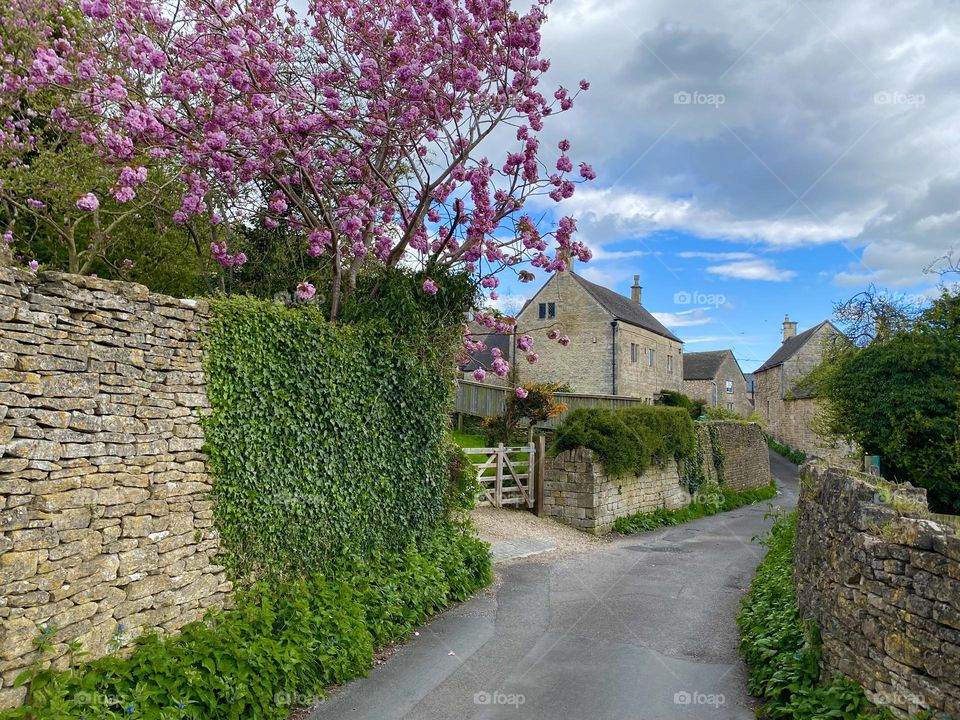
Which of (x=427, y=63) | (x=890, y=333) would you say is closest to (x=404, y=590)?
(x=427, y=63)

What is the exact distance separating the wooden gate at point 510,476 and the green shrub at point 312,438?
6727 millimetres

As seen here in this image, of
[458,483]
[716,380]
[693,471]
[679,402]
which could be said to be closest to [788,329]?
[716,380]

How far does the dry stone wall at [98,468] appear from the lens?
500 centimetres

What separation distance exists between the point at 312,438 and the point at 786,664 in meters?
5.90

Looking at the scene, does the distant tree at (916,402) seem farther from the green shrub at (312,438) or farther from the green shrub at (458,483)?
the green shrub at (312,438)

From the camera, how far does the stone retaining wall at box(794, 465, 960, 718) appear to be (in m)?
5.04

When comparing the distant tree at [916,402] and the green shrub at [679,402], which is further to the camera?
the green shrub at [679,402]

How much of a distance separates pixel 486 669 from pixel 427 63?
8784mm

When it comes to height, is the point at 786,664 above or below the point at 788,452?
Answer: below

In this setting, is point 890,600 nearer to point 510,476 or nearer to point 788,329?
point 510,476

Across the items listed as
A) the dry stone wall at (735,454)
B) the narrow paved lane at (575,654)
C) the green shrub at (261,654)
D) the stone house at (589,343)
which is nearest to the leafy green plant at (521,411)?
the narrow paved lane at (575,654)

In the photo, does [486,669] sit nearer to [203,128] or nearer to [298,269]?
[298,269]

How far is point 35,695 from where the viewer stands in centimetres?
488

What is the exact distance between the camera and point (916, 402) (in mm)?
15281
